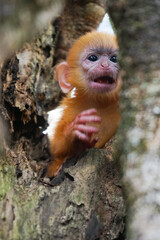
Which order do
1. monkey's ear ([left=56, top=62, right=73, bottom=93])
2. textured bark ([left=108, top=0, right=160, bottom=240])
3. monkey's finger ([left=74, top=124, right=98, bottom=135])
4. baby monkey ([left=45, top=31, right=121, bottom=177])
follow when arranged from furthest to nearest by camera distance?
monkey's ear ([left=56, top=62, right=73, bottom=93])
baby monkey ([left=45, top=31, right=121, bottom=177])
monkey's finger ([left=74, top=124, right=98, bottom=135])
textured bark ([left=108, top=0, right=160, bottom=240])

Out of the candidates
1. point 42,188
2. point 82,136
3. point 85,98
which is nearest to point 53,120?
point 85,98

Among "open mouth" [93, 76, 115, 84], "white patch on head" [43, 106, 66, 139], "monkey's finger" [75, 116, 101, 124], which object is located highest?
"monkey's finger" [75, 116, 101, 124]

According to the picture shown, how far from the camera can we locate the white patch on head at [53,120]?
3.86 meters

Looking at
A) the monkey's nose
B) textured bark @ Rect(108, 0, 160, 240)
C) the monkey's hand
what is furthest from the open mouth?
textured bark @ Rect(108, 0, 160, 240)

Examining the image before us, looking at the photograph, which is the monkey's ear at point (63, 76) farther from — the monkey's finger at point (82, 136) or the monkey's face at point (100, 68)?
the monkey's finger at point (82, 136)

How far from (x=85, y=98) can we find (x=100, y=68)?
353 millimetres

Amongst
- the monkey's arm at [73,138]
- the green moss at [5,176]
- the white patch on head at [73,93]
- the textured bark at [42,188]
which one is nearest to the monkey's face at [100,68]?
the white patch on head at [73,93]

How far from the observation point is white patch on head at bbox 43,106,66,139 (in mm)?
3863

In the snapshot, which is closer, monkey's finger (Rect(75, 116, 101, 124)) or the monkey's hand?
monkey's finger (Rect(75, 116, 101, 124))

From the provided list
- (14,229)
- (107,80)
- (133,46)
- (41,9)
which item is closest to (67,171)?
(14,229)

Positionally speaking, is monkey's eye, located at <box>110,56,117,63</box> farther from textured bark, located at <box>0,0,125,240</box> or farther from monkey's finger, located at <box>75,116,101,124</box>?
monkey's finger, located at <box>75,116,101,124</box>

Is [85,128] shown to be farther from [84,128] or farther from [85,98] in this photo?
[85,98]

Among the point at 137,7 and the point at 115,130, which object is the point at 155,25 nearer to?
the point at 137,7

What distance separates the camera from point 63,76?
4.08 metres
